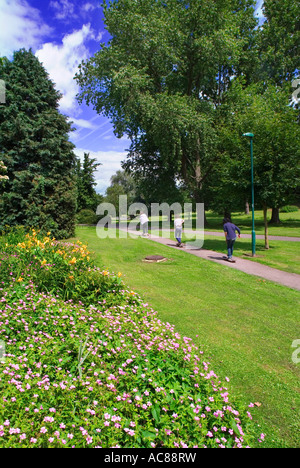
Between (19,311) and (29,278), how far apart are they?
1.43 meters

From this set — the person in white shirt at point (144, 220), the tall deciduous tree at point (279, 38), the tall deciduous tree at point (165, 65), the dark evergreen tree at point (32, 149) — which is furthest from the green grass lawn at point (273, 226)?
the dark evergreen tree at point (32, 149)

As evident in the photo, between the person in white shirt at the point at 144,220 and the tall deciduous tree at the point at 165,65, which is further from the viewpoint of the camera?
the tall deciduous tree at the point at 165,65

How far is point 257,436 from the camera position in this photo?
2984 mm

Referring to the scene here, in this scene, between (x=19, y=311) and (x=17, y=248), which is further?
(x=17, y=248)

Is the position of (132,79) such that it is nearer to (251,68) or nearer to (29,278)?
(251,68)

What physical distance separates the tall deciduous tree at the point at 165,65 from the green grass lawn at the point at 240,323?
605 inches

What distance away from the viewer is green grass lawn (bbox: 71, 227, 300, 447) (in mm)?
3580

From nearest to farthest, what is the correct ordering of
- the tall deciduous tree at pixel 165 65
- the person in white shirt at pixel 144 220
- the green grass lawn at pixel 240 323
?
the green grass lawn at pixel 240 323 → the person in white shirt at pixel 144 220 → the tall deciduous tree at pixel 165 65

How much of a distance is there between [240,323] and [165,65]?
918 inches

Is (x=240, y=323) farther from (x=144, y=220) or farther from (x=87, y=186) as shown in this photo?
(x=87, y=186)

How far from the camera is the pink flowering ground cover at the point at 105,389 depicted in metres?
2.60

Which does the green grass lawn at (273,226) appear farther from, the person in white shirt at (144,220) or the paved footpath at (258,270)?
the paved footpath at (258,270)

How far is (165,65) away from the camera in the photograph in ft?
76.0
